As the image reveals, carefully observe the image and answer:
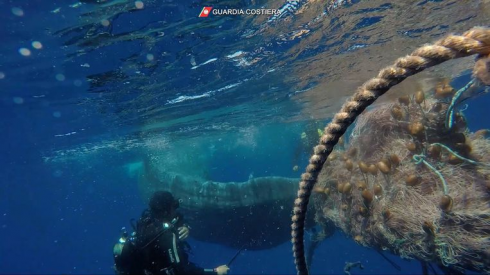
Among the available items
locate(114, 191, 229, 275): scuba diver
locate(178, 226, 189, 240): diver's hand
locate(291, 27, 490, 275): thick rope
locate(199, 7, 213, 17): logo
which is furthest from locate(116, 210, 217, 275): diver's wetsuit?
locate(199, 7, 213, 17): logo

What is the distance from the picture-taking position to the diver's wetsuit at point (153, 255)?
575 cm

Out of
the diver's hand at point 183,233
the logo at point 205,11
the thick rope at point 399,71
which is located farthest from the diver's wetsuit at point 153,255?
the logo at point 205,11

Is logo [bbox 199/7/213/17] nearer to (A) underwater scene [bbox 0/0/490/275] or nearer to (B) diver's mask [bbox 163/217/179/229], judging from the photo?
(A) underwater scene [bbox 0/0/490/275]

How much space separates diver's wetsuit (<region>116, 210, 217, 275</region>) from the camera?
575 cm

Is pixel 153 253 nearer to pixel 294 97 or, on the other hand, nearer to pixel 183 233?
pixel 183 233

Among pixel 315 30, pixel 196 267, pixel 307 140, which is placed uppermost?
pixel 315 30

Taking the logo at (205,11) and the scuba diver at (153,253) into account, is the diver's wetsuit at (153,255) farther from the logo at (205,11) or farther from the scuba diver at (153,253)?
the logo at (205,11)

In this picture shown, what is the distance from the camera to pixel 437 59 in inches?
65.8

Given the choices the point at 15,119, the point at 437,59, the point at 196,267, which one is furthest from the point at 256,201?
the point at 15,119

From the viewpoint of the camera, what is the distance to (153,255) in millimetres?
5828

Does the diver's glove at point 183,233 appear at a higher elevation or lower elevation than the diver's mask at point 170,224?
lower

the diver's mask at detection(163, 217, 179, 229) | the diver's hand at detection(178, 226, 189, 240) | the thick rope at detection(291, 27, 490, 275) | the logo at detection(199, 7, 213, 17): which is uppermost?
the logo at detection(199, 7, 213, 17)

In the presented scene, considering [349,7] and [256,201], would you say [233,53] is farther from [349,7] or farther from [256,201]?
[256,201]

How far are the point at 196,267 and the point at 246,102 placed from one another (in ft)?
39.3
